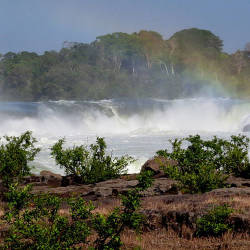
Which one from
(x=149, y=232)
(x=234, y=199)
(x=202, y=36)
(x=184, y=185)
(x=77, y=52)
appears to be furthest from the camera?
(x=202, y=36)

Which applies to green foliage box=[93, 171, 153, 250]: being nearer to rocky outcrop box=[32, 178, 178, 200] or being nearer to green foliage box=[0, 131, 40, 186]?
rocky outcrop box=[32, 178, 178, 200]

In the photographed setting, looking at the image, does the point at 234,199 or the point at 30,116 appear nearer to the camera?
the point at 234,199

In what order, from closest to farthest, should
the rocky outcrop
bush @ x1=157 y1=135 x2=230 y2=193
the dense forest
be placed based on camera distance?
1. bush @ x1=157 y1=135 x2=230 y2=193
2. the rocky outcrop
3. the dense forest

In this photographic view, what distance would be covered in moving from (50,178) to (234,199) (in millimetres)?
9262

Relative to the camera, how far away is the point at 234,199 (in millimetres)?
8430

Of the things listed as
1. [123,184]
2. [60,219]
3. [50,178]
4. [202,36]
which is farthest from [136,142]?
[202,36]

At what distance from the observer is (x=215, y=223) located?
6.83 m

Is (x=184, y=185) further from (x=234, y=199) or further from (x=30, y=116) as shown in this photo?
(x=30, y=116)

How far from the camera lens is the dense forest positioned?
94125 mm

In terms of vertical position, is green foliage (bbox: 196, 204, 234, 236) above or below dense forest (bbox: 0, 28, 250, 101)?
below

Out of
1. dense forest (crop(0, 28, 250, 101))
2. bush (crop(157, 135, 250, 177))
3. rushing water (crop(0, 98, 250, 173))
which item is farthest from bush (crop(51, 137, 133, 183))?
dense forest (crop(0, 28, 250, 101))

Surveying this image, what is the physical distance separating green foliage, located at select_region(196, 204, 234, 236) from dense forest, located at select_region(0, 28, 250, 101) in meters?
→ 84.0

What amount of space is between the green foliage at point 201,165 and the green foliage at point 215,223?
4.09 meters

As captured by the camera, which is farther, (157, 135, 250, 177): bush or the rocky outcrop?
(157, 135, 250, 177): bush
